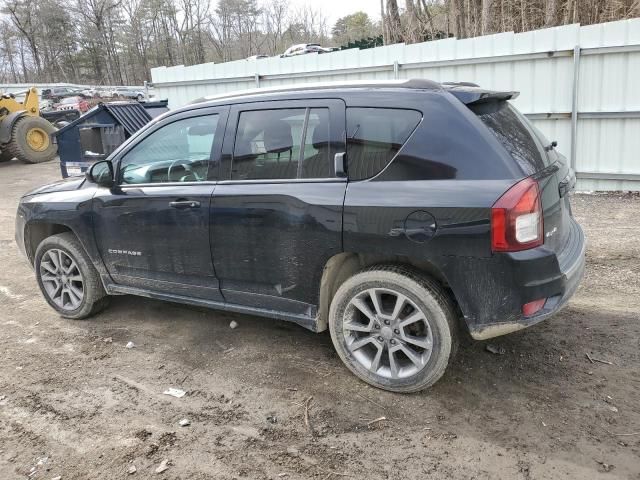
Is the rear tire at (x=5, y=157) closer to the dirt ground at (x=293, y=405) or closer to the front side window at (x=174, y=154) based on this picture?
the dirt ground at (x=293, y=405)

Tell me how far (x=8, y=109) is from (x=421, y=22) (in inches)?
514

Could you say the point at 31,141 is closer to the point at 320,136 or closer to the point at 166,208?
the point at 166,208

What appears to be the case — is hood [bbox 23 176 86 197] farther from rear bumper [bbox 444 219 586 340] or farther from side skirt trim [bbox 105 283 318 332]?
rear bumper [bbox 444 219 586 340]

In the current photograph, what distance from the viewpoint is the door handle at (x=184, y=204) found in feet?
12.1

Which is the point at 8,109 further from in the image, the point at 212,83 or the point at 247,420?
the point at 247,420

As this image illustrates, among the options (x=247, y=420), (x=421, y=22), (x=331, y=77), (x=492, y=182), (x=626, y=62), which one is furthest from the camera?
(x=421, y=22)

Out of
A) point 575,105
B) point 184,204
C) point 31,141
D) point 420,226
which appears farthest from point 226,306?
point 31,141

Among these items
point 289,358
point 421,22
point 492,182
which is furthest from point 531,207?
point 421,22

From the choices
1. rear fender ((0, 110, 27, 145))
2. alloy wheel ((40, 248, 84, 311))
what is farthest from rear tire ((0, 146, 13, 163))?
alloy wheel ((40, 248, 84, 311))

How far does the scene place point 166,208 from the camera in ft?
12.6

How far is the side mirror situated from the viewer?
409 cm

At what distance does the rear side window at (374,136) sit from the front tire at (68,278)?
2.56 meters

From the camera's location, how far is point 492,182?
2830 millimetres

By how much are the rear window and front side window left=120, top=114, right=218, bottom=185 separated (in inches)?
72.1
